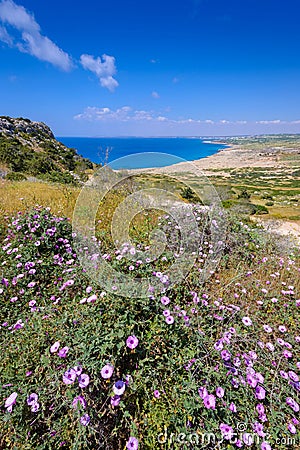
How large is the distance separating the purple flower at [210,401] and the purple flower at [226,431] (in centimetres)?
12

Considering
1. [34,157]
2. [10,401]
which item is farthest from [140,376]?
[34,157]

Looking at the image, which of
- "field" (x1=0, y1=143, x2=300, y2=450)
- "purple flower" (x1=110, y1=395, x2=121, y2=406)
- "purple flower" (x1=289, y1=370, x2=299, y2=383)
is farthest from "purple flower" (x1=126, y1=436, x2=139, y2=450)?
"purple flower" (x1=289, y1=370, x2=299, y2=383)

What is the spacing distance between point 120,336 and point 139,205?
2.85 m

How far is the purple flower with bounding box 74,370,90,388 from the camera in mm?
1220

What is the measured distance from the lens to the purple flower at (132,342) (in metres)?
1.34

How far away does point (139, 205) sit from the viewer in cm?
399

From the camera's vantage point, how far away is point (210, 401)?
1.25 m

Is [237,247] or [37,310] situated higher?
[37,310]

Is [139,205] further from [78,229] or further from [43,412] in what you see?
[43,412]

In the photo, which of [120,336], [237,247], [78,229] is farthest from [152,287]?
[237,247]

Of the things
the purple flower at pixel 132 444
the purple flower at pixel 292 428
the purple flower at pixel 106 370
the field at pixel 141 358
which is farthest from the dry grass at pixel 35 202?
the purple flower at pixel 292 428

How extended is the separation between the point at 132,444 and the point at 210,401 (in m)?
0.45

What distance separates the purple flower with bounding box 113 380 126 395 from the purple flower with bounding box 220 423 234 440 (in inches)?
22.3

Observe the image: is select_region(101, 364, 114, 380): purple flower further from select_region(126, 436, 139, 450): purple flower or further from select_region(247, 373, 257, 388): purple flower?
select_region(247, 373, 257, 388): purple flower
